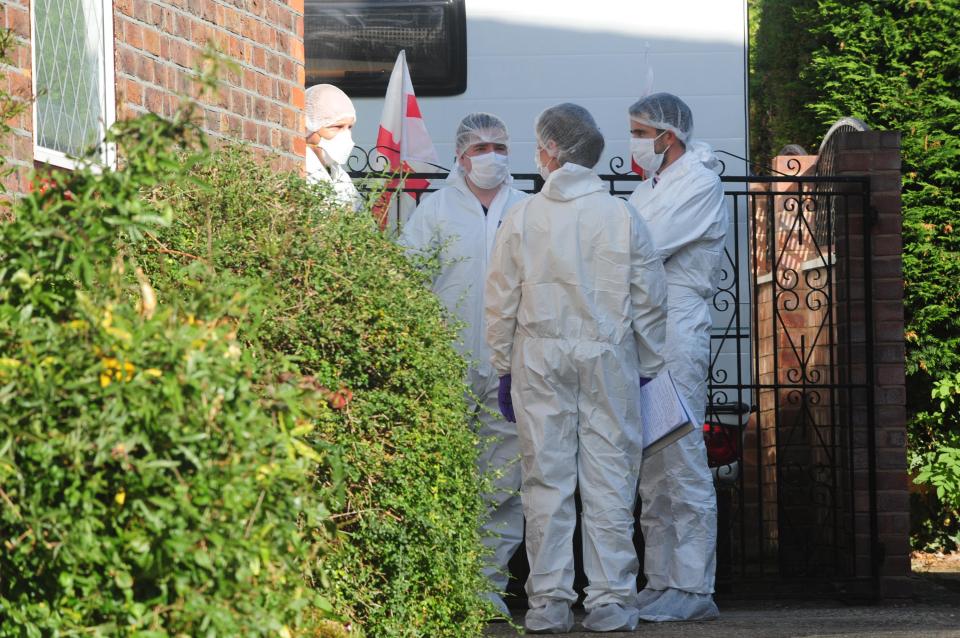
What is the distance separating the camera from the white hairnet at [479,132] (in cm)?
643

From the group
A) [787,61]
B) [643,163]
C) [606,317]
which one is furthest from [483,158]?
[787,61]

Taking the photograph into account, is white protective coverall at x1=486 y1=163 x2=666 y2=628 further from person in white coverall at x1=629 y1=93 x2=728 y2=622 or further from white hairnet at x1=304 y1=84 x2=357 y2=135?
white hairnet at x1=304 y1=84 x2=357 y2=135

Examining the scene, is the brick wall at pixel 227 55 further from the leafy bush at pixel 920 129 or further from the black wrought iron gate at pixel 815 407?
the leafy bush at pixel 920 129

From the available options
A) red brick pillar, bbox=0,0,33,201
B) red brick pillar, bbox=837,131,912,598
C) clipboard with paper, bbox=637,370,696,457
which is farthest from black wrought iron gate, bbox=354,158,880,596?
red brick pillar, bbox=0,0,33,201

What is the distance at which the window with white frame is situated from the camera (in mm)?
4222

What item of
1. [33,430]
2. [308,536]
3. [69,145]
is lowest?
[308,536]

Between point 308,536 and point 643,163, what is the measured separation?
130 inches

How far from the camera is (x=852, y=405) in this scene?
6.96 metres

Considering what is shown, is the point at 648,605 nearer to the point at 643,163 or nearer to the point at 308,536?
the point at 643,163

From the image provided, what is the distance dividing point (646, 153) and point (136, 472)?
4463mm

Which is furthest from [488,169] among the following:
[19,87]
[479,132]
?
[19,87]

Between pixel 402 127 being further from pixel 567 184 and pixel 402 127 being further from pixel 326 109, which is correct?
pixel 567 184

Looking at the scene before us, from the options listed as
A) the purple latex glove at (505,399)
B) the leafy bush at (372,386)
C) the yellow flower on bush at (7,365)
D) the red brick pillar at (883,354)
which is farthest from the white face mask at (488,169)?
the yellow flower on bush at (7,365)

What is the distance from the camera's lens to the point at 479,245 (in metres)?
6.32
